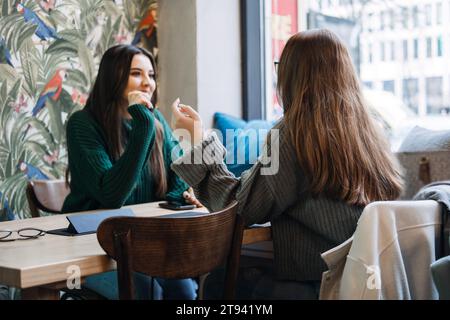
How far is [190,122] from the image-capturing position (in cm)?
194

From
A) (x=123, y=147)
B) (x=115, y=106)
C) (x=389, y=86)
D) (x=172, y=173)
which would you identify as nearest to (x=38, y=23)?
(x=115, y=106)

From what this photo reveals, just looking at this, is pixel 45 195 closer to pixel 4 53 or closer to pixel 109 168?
pixel 109 168

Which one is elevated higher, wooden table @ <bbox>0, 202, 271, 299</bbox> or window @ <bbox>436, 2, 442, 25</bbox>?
window @ <bbox>436, 2, 442, 25</bbox>

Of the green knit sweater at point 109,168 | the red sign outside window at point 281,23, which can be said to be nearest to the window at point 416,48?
the red sign outside window at point 281,23

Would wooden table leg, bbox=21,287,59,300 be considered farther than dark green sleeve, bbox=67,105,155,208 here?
No

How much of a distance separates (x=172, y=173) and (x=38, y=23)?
1.10m

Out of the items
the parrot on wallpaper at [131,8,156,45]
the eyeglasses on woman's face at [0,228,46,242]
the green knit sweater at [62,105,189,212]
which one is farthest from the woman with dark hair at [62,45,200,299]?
the parrot on wallpaper at [131,8,156,45]

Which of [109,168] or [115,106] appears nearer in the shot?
[109,168]

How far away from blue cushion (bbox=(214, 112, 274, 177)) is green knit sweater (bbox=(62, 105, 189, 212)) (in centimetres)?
40

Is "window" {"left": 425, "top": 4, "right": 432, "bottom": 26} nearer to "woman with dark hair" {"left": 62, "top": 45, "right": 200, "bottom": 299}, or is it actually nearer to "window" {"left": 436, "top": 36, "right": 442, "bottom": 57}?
"window" {"left": 436, "top": 36, "right": 442, "bottom": 57}

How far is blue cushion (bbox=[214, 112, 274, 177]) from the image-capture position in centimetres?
276

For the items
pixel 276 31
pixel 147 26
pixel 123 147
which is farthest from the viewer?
pixel 276 31

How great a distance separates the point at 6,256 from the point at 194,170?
0.59 meters

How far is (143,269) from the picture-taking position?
1380 mm
